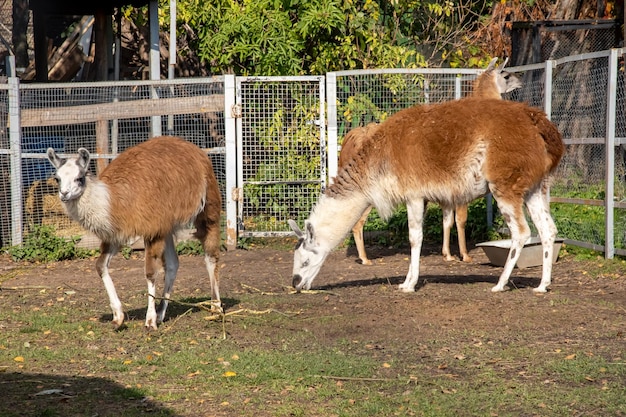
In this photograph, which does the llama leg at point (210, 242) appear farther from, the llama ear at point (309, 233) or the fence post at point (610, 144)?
the fence post at point (610, 144)

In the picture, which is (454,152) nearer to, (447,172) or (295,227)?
(447,172)

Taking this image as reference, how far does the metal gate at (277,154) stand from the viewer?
39.0 ft

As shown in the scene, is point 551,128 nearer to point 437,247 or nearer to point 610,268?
point 610,268

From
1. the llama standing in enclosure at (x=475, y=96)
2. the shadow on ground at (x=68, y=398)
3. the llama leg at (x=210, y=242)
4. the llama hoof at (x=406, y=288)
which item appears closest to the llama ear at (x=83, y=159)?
the llama leg at (x=210, y=242)

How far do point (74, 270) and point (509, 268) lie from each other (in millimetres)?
5131

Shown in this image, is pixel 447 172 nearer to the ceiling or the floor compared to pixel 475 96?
nearer to the floor

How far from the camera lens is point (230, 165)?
11758mm

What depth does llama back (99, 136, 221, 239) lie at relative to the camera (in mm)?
6973

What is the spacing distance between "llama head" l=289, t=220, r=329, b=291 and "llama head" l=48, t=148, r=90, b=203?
99.3 inches

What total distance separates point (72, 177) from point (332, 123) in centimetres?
554

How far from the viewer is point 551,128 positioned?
8.28m

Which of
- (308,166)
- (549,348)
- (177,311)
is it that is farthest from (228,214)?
(549,348)

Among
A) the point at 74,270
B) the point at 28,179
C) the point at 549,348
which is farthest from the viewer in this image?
the point at 28,179

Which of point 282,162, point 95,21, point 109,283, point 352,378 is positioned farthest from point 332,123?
point 352,378
